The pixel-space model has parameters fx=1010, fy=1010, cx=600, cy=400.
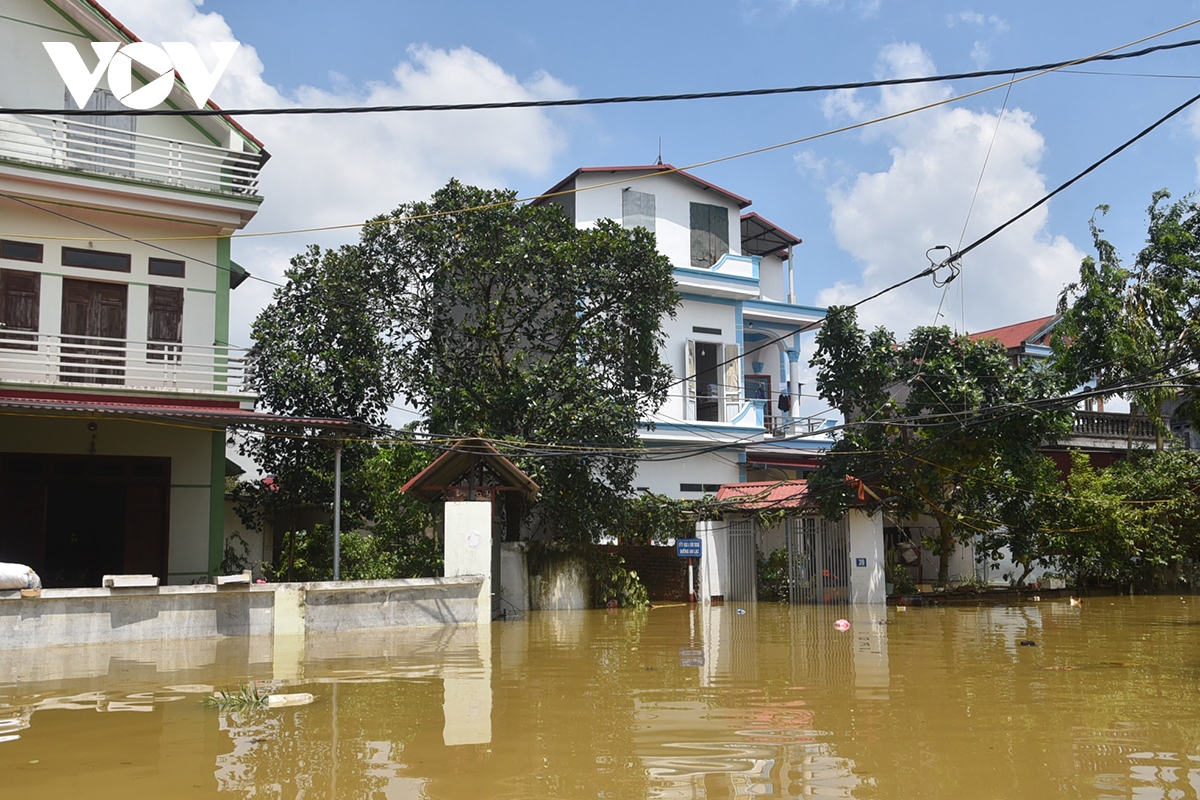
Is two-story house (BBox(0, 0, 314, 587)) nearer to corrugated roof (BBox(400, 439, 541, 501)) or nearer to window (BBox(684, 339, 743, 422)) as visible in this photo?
corrugated roof (BBox(400, 439, 541, 501))

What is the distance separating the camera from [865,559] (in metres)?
19.8

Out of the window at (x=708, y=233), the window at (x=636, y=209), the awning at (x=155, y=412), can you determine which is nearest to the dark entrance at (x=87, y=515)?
the awning at (x=155, y=412)

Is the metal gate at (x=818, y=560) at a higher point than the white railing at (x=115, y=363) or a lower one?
lower

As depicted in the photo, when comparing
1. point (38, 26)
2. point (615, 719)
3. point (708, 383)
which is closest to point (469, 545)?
point (615, 719)

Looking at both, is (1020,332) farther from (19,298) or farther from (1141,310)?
(19,298)

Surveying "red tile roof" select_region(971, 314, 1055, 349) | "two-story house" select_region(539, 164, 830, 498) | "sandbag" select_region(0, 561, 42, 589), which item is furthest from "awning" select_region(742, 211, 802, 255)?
"sandbag" select_region(0, 561, 42, 589)

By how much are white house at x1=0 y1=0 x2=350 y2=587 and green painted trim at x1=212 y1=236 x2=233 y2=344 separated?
0.03 m

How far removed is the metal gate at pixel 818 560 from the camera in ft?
65.9

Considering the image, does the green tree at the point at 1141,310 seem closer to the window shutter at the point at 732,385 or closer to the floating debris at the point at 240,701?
the window shutter at the point at 732,385

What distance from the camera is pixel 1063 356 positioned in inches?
981

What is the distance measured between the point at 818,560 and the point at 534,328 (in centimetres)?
747

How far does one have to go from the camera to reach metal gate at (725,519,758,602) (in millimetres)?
21312

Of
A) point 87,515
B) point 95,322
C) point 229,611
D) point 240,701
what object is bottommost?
point 240,701

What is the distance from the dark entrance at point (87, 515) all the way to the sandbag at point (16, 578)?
4.97m
